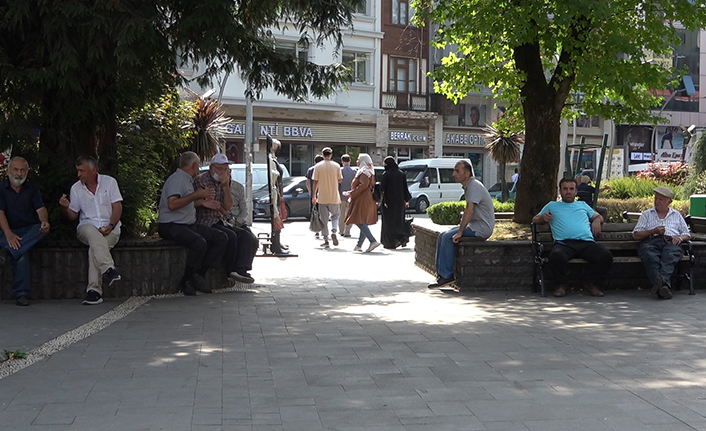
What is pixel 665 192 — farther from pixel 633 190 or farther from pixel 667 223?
pixel 633 190

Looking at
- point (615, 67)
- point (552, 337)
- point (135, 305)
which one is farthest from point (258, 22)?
point (552, 337)

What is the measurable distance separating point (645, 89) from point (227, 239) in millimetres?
7350

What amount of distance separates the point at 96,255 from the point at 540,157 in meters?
6.96

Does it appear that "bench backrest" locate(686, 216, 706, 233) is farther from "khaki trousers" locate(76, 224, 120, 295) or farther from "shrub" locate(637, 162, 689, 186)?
"shrub" locate(637, 162, 689, 186)

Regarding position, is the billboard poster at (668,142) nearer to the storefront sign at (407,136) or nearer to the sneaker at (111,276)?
the storefront sign at (407,136)

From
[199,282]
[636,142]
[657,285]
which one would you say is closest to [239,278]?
[199,282]

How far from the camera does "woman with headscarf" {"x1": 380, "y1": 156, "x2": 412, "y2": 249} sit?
59.7 ft

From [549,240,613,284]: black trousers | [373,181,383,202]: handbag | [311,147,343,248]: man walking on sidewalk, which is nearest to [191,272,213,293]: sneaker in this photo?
[549,240,613,284]: black trousers

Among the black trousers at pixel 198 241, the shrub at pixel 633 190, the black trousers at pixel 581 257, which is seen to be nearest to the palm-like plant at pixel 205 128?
the black trousers at pixel 198 241

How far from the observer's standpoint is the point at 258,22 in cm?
1235

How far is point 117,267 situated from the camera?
427 inches

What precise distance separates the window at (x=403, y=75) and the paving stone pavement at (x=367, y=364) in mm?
37997

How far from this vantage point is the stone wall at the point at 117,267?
10.6 m

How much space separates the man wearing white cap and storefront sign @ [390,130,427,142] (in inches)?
1475
